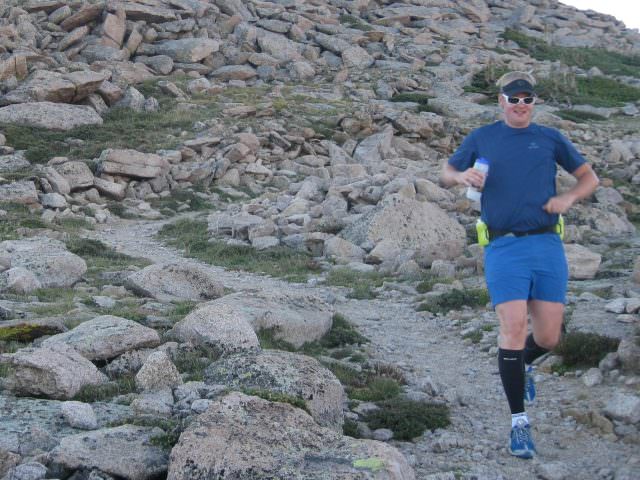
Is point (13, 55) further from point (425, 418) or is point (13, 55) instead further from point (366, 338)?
point (425, 418)

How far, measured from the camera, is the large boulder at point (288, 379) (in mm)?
5645

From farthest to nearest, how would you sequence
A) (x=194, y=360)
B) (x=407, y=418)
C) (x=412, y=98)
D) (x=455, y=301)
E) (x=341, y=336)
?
(x=412, y=98)
(x=455, y=301)
(x=341, y=336)
(x=194, y=360)
(x=407, y=418)

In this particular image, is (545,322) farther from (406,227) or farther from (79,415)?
(406,227)

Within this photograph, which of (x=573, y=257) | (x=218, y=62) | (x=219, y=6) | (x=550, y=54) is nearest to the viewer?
(x=573, y=257)

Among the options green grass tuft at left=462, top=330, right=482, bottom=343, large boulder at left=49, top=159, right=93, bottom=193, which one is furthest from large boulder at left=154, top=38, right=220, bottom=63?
green grass tuft at left=462, top=330, right=482, bottom=343

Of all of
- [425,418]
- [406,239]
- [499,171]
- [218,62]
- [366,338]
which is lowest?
[218,62]

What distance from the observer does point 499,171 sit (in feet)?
18.3

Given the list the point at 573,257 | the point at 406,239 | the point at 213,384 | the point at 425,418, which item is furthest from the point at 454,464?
the point at 406,239

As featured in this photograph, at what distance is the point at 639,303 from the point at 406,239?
6.82m

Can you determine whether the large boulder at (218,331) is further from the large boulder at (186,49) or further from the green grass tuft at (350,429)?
the large boulder at (186,49)

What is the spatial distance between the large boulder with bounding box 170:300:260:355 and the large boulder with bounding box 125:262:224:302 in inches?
107

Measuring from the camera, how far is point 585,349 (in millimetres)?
7738

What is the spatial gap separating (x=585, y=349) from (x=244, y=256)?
28.3 ft

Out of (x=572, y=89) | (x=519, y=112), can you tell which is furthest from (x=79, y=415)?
(x=572, y=89)
